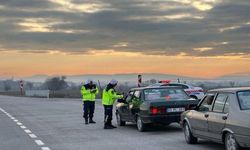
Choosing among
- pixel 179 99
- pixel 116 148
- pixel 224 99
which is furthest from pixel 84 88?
pixel 224 99

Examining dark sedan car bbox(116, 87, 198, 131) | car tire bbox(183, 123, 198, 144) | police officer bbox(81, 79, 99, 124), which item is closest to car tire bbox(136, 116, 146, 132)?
dark sedan car bbox(116, 87, 198, 131)

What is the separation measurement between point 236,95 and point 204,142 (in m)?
2.77

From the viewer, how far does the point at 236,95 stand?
1092cm

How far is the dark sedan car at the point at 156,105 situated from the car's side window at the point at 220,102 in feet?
13.3

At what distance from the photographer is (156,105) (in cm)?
1620

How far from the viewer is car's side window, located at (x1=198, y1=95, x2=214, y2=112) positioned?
12023 mm

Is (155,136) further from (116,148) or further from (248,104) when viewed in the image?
(248,104)

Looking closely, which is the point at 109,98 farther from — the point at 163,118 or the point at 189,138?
the point at 189,138

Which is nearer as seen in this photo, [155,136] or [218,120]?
[218,120]

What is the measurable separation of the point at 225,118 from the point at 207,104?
1.41 meters

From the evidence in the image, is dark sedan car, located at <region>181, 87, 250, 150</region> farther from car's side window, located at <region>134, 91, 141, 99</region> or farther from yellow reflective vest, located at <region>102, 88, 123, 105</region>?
yellow reflective vest, located at <region>102, 88, 123, 105</region>

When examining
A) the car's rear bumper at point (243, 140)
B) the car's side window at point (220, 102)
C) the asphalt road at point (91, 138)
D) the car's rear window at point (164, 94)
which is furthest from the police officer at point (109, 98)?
the car's rear bumper at point (243, 140)

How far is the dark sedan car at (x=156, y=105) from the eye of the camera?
16203 millimetres

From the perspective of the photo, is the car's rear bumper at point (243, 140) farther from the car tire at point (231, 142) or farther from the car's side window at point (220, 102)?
the car's side window at point (220, 102)
